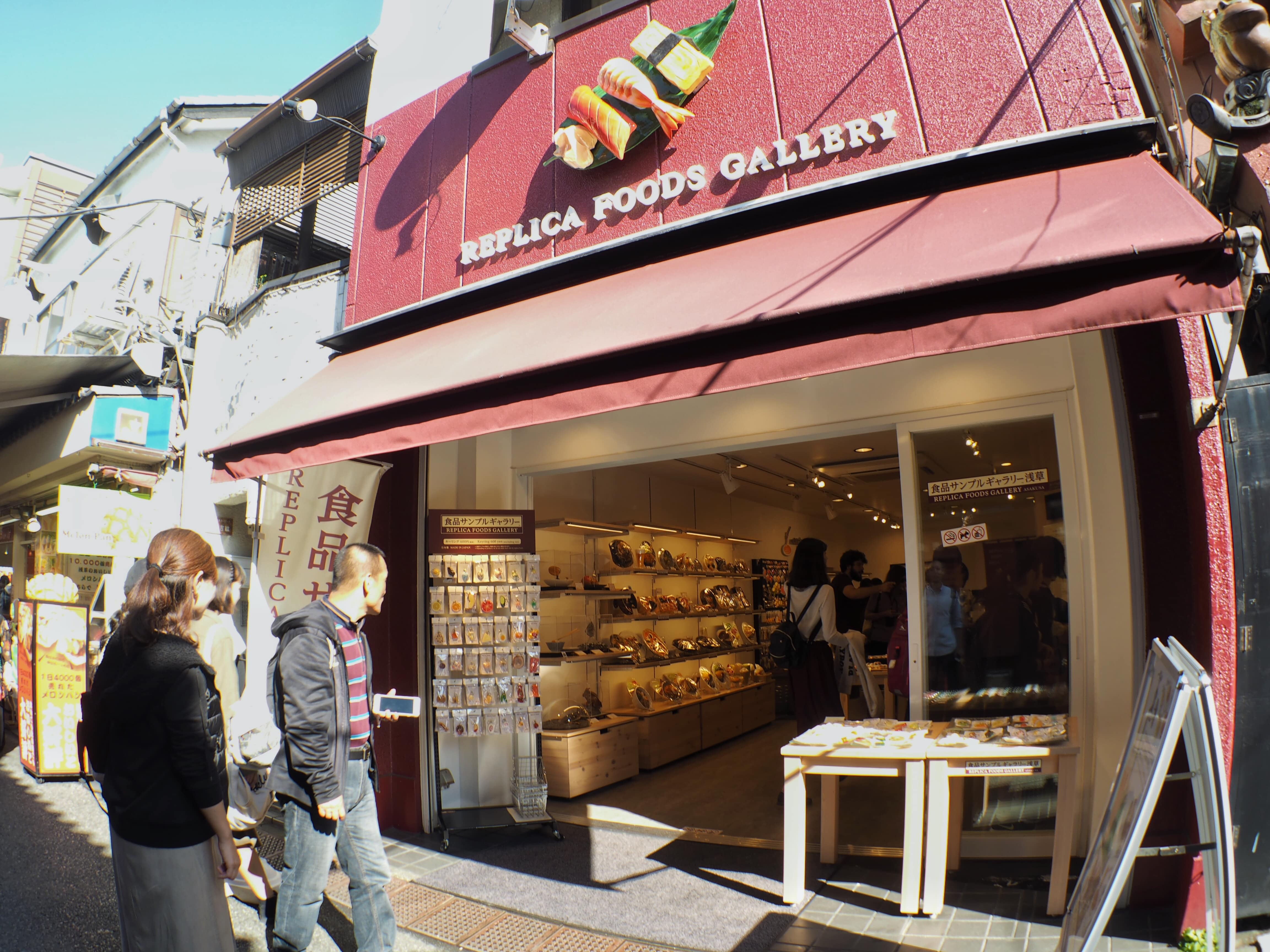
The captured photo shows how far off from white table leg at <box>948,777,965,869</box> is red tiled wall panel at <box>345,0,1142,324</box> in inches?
145

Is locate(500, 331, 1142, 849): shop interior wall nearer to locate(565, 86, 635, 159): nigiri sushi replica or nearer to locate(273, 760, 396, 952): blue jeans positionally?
locate(565, 86, 635, 159): nigiri sushi replica

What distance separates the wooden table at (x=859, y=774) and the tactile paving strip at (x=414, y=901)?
199 centimetres

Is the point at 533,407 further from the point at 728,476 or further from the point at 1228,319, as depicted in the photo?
the point at 728,476

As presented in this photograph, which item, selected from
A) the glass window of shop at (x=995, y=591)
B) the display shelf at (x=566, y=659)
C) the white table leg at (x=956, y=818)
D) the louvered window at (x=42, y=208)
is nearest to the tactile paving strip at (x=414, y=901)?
the display shelf at (x=566, y=659)

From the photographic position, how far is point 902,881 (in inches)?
164

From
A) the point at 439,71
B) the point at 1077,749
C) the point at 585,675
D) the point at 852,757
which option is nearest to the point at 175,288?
the point at 439,71

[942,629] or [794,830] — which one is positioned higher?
[942,629]

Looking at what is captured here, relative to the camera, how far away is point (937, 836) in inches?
162

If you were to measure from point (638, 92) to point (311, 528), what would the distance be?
12.2ft

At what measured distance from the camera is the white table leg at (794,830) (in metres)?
4.34

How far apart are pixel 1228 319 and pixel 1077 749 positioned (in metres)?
Answer: 2.35

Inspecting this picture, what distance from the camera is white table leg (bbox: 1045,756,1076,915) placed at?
13.0 feet

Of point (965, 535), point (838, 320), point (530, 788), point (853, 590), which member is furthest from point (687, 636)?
point (838, 320)

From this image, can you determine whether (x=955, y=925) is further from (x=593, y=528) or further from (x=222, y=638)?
(x=593, y=528)
